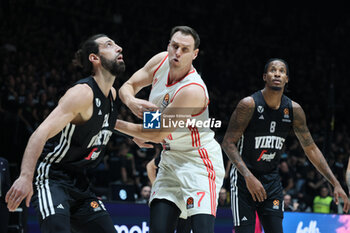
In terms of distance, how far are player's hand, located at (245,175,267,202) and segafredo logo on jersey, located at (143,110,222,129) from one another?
819 millimetres

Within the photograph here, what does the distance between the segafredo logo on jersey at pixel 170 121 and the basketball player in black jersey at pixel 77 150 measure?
0.33 metres

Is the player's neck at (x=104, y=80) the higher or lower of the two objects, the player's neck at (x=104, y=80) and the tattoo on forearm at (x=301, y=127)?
the higher

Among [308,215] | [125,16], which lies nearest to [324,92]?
[125,16]

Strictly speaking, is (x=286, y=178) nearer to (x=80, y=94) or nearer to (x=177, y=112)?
(x=177, y=112)

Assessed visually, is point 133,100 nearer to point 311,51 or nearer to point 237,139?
point 237,139

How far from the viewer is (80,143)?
12.4 feet

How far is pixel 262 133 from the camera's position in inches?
202

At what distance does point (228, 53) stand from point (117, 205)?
1279 centimetres

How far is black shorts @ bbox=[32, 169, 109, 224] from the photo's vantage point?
3.57 meters

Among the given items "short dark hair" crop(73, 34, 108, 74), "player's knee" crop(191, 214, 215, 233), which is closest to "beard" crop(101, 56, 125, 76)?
"short dark hair" crop(73, 34, 108, 74)

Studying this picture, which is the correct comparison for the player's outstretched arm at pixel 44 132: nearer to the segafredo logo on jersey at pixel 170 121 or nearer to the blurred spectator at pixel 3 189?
the segafredo logo on jersey at pixel 170 121

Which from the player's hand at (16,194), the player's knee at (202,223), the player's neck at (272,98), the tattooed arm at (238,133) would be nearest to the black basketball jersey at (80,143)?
the player's hand at (16,194)

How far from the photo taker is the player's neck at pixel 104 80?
3.93 meters

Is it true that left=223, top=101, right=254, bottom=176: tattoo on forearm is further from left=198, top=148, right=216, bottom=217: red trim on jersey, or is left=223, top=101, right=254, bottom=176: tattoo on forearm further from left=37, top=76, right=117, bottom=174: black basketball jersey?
left=37, top=76, right=117, bottom=174: black basketball jersey
